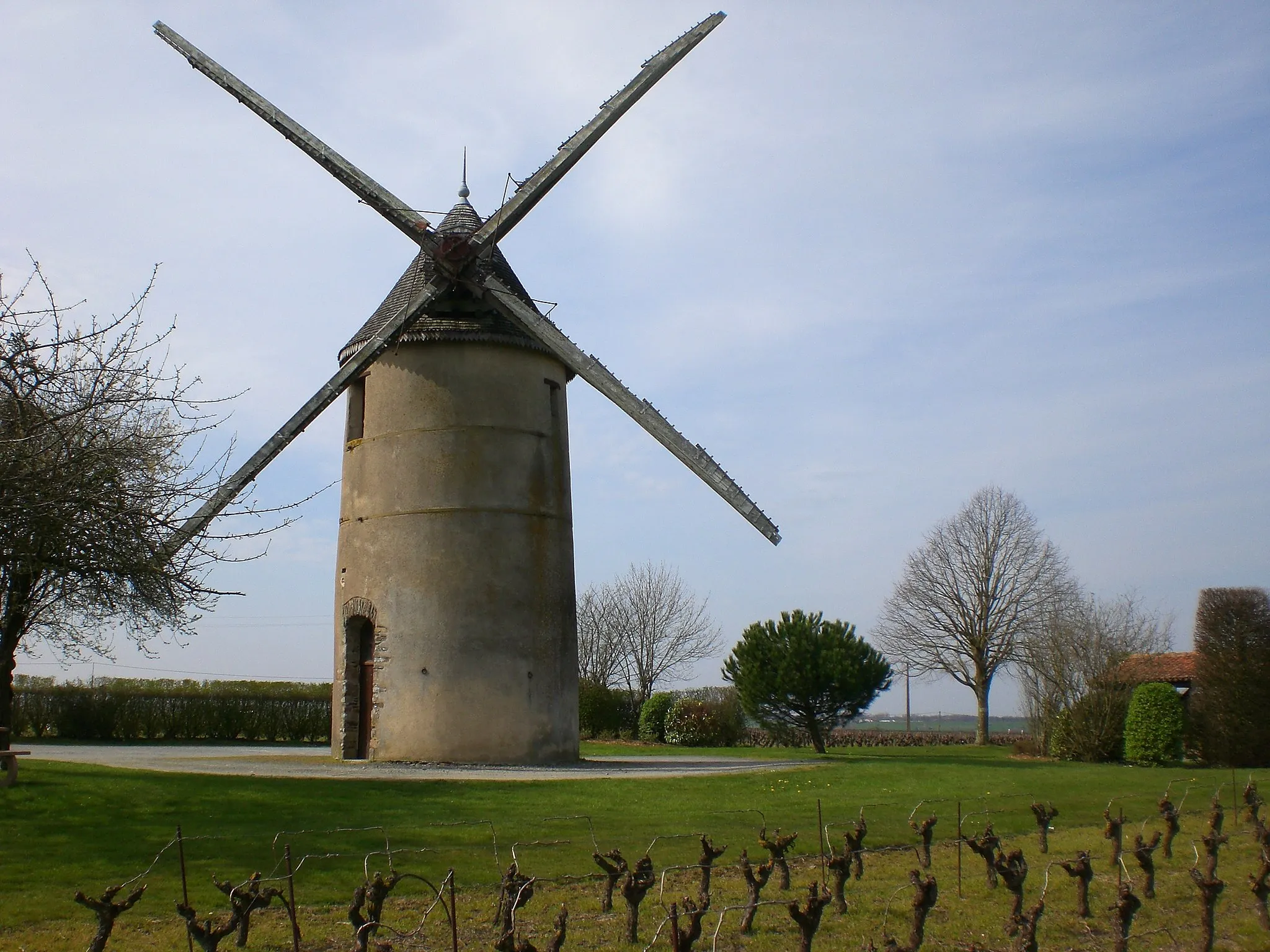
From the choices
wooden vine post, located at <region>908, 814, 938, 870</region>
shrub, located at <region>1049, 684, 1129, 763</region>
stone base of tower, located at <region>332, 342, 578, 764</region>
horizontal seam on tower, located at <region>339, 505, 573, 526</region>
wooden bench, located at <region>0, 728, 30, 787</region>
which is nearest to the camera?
wooden vine post, located at <region>908, 814, 938, 870</region>

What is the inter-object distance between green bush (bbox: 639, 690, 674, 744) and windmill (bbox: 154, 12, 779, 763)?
9910mm

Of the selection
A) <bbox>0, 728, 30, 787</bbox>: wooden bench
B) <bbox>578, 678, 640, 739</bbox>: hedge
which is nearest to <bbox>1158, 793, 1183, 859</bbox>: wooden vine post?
<bbox>0, 728, 30, 787</bbox>: wooden bench

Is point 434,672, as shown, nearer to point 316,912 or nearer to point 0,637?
point 0,637

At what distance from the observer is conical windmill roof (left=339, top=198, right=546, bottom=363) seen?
18.4 metres

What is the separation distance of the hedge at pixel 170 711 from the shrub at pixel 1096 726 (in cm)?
1779


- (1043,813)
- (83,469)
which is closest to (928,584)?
(1043,813)

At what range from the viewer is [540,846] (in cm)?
965

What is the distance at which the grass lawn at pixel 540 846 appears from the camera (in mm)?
7168

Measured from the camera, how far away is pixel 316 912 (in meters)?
7.35

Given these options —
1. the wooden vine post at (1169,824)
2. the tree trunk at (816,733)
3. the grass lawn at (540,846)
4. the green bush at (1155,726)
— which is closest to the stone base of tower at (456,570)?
the grass lawn at (540,846)

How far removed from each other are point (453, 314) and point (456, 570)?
4506mm

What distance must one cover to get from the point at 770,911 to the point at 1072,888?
104 inches

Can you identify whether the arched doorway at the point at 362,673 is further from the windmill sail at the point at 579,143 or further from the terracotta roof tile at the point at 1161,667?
the terracotta roof tile at the point at 1161,667

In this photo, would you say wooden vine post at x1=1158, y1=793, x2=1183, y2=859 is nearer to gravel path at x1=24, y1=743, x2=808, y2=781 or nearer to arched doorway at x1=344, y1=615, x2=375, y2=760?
gravel path at x1=24, y1=743, x2=808, y2=781
